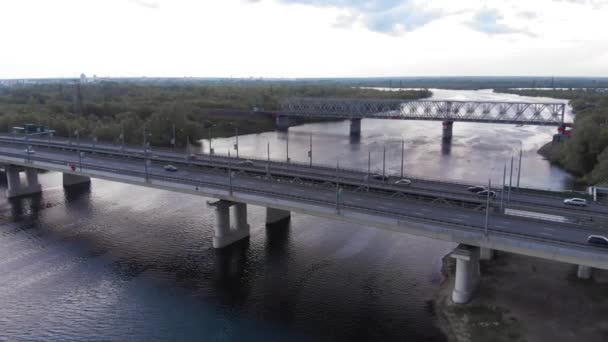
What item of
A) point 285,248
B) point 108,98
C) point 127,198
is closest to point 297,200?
point 285,248

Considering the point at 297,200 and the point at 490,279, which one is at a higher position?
the point at 297,200

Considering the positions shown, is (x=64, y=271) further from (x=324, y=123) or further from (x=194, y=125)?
(x=324, y=123)

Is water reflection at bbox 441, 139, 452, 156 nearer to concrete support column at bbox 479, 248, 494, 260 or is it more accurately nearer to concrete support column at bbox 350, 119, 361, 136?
concrete support column at bbox 350, 119, 361, 136

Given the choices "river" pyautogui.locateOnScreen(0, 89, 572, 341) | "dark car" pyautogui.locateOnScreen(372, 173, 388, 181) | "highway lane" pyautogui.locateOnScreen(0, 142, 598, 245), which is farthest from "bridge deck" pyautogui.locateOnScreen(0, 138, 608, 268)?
"dark car" pyautogui.locateOnScreen(372, 173, 388, 181)

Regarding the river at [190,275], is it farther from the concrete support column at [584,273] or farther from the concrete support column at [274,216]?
the concrete support column at [584,273]

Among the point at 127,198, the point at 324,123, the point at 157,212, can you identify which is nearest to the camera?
the point at 157,212

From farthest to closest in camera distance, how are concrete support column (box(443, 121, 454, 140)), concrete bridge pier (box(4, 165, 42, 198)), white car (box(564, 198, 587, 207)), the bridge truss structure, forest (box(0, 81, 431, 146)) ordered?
1. concrete support column (box(443, 121, 454, 140))
2. the bridge truss structure
3. forest (box(0, 81, 431, 146))
4. concrete bridge pier (box(4, 165, 42, 198))
5. white car (box(564, 198, 587, 207))

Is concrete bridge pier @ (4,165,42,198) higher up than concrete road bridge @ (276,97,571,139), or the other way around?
concrete road bridge @ (276,97,571,139)
